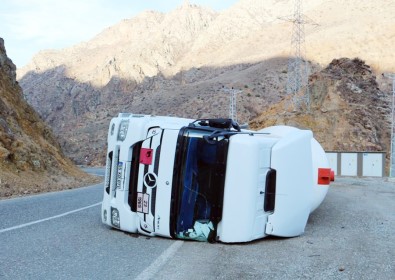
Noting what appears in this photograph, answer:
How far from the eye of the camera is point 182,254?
5508 millimetres

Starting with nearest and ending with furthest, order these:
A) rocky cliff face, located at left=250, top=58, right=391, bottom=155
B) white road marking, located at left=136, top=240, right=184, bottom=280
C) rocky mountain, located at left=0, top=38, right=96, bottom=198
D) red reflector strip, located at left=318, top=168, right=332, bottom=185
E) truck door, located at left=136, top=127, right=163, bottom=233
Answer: white road marking, located at left=136, top=240, right=184, bottom=280
truck door, located at left=136, top=127, right=163, bottom=233
red reflector strip, located at left=318, top=168, right=332, bottom=185
rocky mountain, located at left=0, top=38, right=96, bottom=198
rocky cliff face, located at left=250, top=58, right=391, bottom=155

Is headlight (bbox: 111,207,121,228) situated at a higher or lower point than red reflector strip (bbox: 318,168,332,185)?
lower

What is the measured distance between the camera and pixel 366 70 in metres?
53.8

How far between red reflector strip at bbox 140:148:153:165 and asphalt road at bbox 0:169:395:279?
1.06 m

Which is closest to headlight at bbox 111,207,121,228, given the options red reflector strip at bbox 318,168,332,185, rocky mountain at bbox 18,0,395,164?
red reflector strip at bbox 318,168,332,185

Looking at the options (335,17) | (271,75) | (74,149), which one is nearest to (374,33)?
(271,75)

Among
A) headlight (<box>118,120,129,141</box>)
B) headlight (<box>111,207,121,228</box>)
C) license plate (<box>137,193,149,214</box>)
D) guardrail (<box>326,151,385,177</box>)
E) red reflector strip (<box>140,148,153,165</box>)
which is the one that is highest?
headlight (<box>118,120,129,141</box>)

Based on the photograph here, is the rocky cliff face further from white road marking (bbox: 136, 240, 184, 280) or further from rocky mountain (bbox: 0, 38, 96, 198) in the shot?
white road marking (bbox: 136, 240, 184, 280)

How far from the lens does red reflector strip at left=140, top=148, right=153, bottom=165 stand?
6.09 meters

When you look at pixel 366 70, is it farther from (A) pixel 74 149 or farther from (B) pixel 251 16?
(B) pixel 251 16

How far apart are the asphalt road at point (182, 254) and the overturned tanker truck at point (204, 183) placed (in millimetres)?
248

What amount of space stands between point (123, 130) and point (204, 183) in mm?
1405

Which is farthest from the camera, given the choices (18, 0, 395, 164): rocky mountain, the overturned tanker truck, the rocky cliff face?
(18, 0, 395, 164): rocky mountain

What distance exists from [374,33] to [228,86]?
27.6 metres
